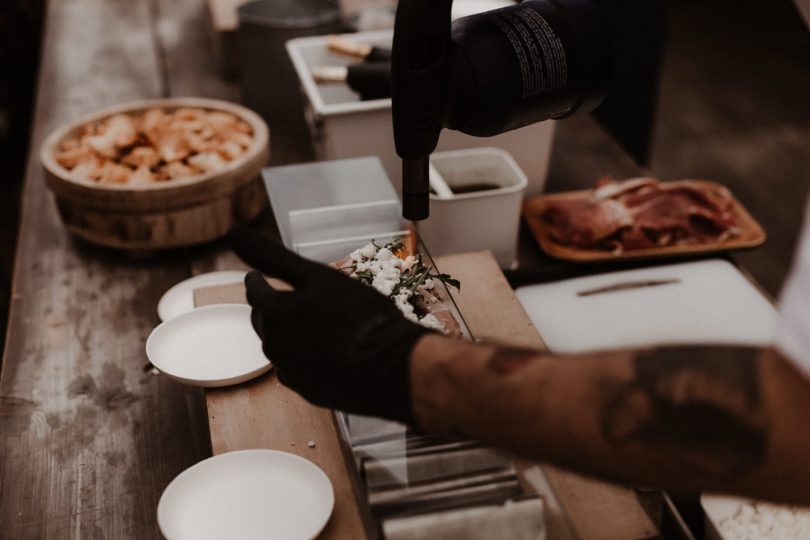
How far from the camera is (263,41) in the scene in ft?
6.98

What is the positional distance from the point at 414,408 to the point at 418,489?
0.19 meters

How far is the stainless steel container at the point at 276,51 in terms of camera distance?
6.95 ft

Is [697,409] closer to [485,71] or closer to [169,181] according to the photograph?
[485,71]

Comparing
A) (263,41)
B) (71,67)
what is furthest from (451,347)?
(71,67)

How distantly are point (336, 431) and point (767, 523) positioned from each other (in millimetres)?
643

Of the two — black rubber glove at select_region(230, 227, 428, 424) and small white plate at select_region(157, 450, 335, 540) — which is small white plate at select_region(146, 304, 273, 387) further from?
black rubber glove at select_region(230, 227, 428, 424)

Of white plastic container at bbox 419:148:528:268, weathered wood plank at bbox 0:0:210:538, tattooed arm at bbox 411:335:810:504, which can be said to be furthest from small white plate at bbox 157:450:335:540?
white plastic container at bbox 419:148:528:268

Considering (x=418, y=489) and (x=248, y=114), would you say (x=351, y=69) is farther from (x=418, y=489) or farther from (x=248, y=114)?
(x=418, y=489)

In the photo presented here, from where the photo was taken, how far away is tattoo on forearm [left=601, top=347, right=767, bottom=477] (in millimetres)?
680

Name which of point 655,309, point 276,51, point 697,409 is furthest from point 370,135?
point 697,409

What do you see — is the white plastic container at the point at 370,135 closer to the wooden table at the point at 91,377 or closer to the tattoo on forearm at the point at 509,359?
the wooden table at the point at 91,377

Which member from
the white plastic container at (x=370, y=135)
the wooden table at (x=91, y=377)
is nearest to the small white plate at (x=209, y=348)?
the wooden table at (x=91, y=377)

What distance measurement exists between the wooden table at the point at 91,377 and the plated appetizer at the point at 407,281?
371 mm

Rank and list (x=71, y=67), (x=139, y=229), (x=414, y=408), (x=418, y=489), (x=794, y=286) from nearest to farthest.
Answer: (x=794, y=286) < (x=414, y=408) < (x=418, y=489) < (x=139, y=229) < (x=71, y=67)
